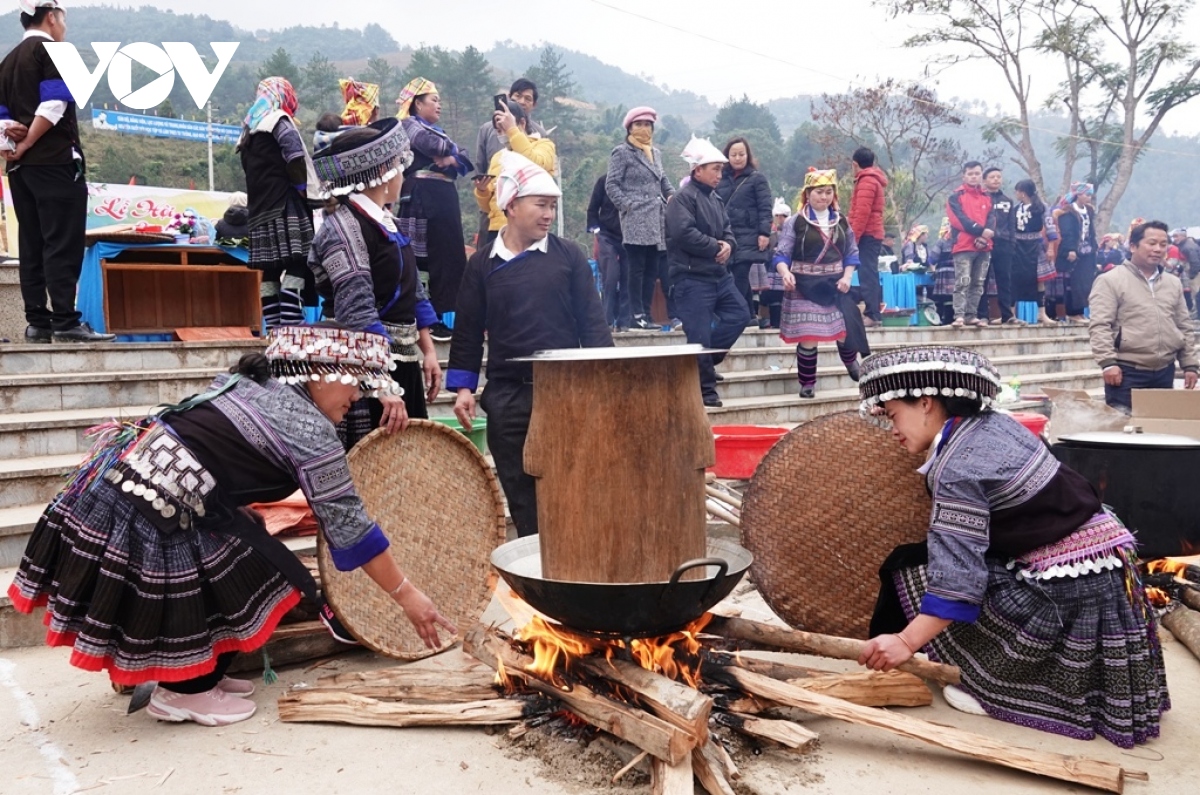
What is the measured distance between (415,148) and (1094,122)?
31679 mm

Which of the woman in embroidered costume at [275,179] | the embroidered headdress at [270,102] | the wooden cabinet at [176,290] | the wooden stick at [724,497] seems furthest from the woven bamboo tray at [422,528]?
the wooden cabinet at [176,290]

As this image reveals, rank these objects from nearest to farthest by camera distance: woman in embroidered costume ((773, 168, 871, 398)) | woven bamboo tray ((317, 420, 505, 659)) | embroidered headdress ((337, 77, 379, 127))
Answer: woven bamboo tray ((317, 420, 505, 659)) < embroidered headdress ((337, 77, 379, 127)) < woman in embroidered costume ((773, 168, 871, 398))

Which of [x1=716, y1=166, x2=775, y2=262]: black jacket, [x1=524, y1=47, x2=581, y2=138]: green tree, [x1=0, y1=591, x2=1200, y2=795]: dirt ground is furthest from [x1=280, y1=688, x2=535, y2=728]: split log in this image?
[x1=524, y1=47, x2=581, y2=138]: green tree

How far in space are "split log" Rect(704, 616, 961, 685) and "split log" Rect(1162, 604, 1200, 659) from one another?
1306mm

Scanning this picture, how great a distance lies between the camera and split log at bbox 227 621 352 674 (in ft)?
11.8

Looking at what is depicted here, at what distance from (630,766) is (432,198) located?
5257 mm

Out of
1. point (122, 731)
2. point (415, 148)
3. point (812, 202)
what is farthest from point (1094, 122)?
point (122, 731)

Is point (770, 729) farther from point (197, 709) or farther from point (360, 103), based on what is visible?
point (360, 103)

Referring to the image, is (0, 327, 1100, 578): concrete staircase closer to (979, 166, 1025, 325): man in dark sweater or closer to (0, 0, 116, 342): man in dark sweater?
(0, 0, 116, 342): man in dark sweater

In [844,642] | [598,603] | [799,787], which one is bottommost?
[799,787]

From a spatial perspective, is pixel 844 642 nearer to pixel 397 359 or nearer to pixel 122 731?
pixel 397 359

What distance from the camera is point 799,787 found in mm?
2684

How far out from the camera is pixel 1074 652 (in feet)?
10.1

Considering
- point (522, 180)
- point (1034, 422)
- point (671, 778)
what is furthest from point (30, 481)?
point (1034, 422)
